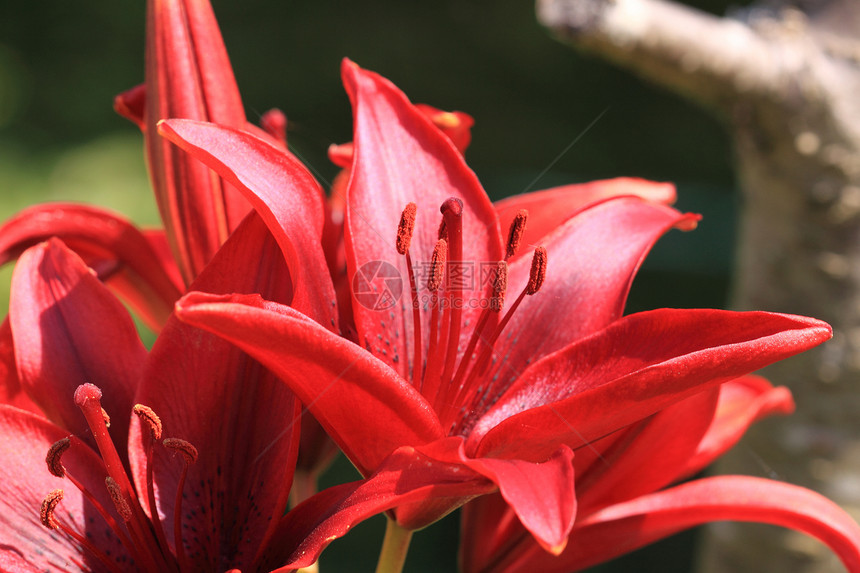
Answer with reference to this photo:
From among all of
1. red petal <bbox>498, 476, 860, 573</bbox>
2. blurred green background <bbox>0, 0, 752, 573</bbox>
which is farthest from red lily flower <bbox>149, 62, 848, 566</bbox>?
blurred green background <bbox>0, 0, 752, 573</bbox>

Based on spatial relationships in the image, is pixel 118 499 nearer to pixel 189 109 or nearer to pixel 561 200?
pixel 189 109

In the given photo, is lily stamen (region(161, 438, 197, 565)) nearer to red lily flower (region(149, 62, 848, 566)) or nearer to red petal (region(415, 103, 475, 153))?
red lily flower (region(149, 62, 848, 566))

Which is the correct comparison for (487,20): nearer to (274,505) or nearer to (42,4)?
(42,4)

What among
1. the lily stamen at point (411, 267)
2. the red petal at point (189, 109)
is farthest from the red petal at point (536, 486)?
the red petal at point (189, 109)

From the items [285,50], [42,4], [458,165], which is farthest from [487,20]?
[458,165]

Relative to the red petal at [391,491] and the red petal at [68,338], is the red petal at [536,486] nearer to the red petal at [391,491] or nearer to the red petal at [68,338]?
the red petal at [391,491]

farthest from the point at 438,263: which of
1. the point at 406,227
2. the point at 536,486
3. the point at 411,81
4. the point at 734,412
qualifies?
the point at 411,81
